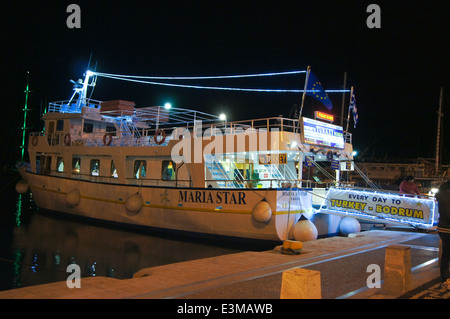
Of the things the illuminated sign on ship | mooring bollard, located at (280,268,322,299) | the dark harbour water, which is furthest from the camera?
the illuminated sign on ship

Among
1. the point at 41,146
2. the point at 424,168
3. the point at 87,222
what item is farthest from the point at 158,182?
the point at 424,168

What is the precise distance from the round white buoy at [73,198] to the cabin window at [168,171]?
5202 mm

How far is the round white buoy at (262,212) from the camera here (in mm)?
11969

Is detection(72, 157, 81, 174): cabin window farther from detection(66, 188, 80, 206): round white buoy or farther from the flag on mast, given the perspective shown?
the flag on mast

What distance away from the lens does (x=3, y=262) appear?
10.8 meters

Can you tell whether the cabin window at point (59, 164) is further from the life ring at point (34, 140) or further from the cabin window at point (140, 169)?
the cabin window at point (140, 169)

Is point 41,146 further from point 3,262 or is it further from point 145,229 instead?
point 3,262

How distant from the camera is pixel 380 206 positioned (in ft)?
38.7

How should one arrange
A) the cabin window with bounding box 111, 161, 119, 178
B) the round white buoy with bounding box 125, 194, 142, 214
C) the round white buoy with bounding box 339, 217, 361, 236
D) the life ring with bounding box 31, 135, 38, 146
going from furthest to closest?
the life ring with bounding box 31, 135, 38, 146 → the cabin window with bounding box 111, 161, 119, 178 → the round white buoy with bounding box 125, 194, 142, 214 → the round white buoy with bounding box 339, 217, 361, 236

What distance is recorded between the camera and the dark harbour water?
10021mm

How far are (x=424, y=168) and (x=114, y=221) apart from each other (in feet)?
101

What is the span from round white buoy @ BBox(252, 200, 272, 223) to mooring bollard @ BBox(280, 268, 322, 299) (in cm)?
747

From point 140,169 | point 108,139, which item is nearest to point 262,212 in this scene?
point 140,169

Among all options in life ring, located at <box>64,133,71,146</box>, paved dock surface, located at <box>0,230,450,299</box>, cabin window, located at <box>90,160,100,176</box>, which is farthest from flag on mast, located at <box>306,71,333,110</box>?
life ring, located at <box>64,133,71,146</box>
